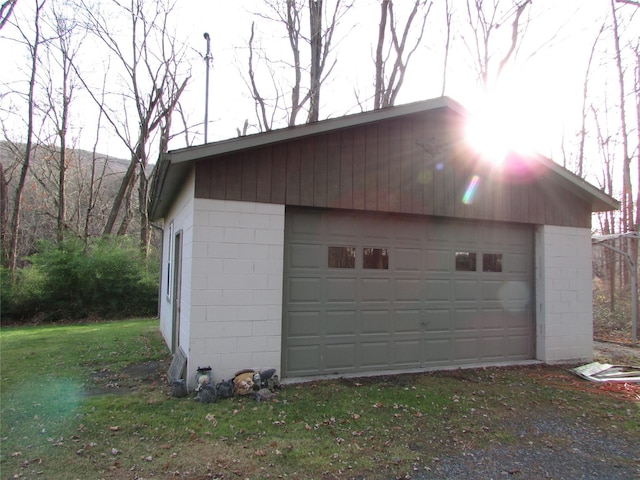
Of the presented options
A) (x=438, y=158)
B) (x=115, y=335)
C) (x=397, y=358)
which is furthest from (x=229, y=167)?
(x=115, y=335)

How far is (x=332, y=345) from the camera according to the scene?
582cm

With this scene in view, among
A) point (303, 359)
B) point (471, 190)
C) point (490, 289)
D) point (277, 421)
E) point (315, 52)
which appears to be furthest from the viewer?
point (315, 52)

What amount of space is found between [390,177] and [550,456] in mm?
3923

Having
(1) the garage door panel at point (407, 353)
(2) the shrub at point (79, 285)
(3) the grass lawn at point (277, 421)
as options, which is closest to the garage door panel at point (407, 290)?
(1) the garage door panel at point (407, 353)

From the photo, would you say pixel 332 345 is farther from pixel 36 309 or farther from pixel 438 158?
pixel 36 309

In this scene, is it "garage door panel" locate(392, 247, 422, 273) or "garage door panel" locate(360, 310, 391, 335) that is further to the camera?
"garage door panel" locate(392, 247, 422, 273)

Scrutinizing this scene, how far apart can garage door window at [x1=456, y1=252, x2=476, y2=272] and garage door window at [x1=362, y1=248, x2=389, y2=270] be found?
1322 millimetres

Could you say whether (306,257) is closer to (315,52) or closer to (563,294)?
(563,294)

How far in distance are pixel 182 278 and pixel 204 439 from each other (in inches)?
108

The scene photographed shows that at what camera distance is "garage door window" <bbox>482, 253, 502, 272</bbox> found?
22.4 feet

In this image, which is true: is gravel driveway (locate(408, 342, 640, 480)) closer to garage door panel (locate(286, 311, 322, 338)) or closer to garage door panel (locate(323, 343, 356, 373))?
garage door panel (locate(323, 343, 356, 373))

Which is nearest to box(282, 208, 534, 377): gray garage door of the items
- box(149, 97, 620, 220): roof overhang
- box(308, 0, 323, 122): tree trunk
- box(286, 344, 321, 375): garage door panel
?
box(286, 344, 321, 375): garage door panel

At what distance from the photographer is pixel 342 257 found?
19.5ft

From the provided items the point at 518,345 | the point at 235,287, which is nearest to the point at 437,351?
the point at 518,345
